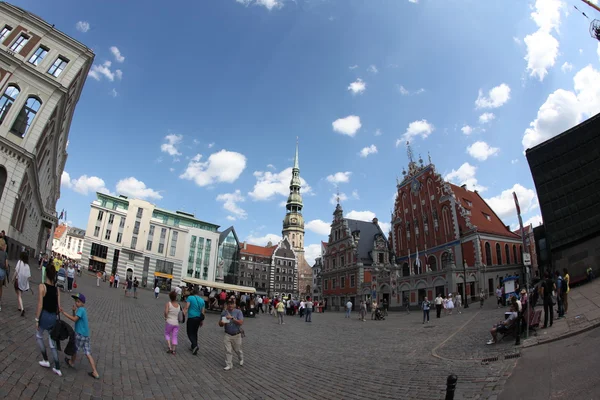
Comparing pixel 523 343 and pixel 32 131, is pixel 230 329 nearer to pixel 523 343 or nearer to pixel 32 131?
pixel 523 343

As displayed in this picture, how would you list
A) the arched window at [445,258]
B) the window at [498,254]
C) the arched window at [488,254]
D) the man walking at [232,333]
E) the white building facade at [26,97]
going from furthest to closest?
the arched window at [445,258], the window at [498,254], the arched window at [488,254], the white building facade at [26,97], the man walking at [232,333]

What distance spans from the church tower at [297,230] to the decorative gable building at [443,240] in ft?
210

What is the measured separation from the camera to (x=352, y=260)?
52500mm

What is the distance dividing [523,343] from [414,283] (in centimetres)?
3303

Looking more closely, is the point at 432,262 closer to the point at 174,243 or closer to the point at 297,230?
the point at 174,243

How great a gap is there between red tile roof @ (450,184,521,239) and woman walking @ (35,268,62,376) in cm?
4016

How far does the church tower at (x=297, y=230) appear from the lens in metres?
112

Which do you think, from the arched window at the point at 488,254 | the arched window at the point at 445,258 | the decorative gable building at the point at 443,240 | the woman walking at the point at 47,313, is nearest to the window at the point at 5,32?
the woman walking at the point at 47,313

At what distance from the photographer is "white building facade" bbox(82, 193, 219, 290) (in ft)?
184

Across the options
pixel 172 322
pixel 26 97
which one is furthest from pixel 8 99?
pixel 172 322

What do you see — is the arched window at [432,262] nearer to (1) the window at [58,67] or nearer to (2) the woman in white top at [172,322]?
(2) the woman in white top at [172,322]

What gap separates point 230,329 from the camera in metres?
8.34

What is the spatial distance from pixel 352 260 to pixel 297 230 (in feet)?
221

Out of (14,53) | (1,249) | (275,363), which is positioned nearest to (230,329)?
(275,363)
